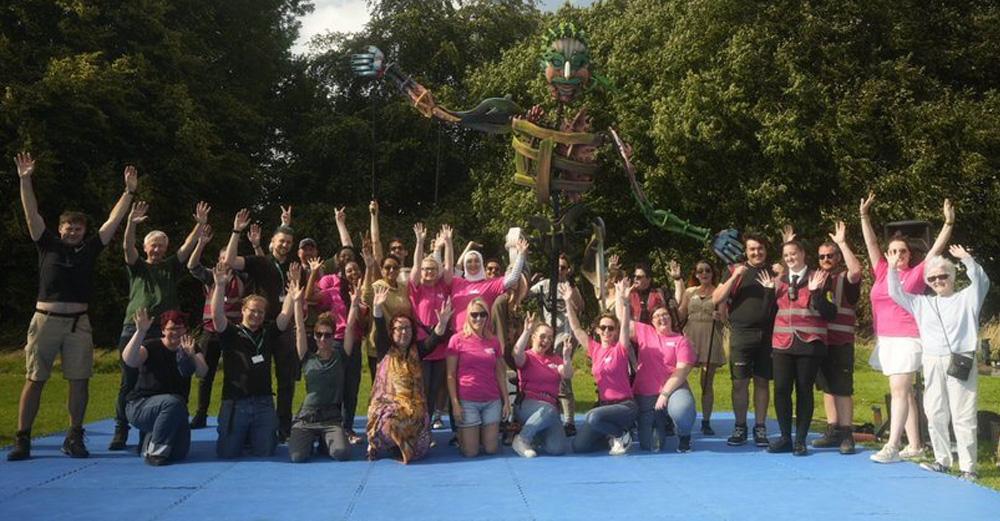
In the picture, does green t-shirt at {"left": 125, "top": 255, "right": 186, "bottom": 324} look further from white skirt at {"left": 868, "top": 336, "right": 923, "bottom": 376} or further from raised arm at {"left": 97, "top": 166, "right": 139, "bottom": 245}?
white skirt at {"left": 868, "top": 336, "right": 923, "bottom": 376}

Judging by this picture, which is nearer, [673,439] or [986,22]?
[673,439]

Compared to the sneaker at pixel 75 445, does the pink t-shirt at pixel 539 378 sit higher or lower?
higher

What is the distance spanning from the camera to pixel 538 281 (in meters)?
10.4

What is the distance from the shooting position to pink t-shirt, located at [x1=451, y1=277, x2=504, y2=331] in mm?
7891

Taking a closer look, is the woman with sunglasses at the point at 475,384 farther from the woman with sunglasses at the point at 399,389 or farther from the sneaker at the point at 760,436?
the sneaker at the point at 760,436

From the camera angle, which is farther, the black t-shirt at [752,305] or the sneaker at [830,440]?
the black t-shirt at [752,305]

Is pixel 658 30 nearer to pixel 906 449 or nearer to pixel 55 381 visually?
pixel 55 381

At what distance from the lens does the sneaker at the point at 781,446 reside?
748 cm

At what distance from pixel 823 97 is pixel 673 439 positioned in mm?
12448

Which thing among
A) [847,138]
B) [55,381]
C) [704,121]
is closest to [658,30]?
[704,121]

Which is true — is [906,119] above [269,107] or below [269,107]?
below

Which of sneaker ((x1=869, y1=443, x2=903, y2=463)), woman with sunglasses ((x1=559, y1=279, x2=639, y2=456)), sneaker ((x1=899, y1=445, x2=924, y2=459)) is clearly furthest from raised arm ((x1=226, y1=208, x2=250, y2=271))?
sneaker ((x1=899, y1=445, x2=924, y2=459))

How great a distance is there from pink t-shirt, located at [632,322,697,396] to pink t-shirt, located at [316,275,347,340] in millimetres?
2537

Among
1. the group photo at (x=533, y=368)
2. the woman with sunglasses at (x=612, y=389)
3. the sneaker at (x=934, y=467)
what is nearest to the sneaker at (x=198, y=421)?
the group photo at (x=533, y=368)
